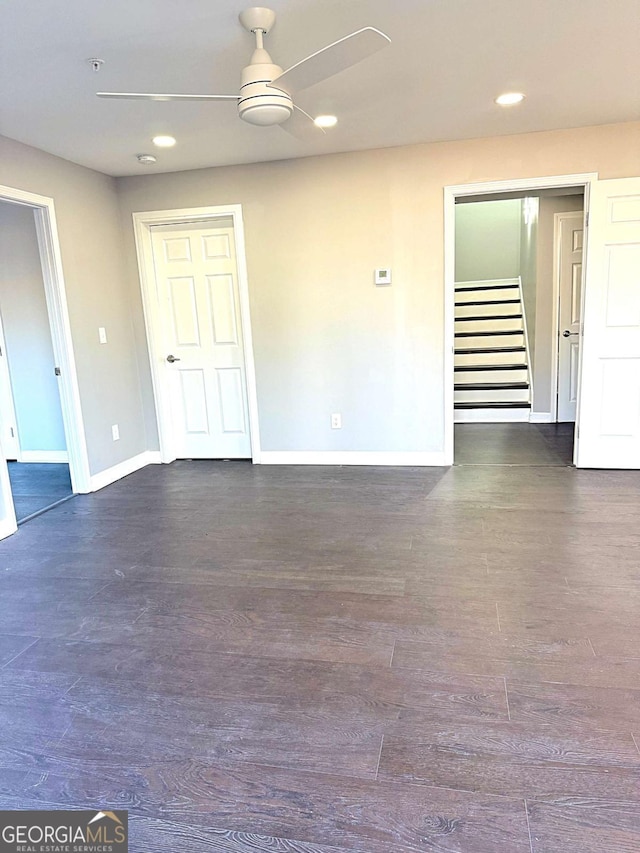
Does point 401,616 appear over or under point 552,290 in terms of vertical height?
under

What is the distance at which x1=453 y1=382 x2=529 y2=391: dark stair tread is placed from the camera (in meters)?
6.49

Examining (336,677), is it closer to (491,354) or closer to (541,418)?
(541,418)

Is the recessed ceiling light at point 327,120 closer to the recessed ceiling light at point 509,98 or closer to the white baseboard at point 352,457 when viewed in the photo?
the recessed ceiling light at point 509,98

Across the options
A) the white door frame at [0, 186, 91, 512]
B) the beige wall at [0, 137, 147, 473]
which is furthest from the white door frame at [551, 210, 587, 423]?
the white door frame at [0, 186, 91, 512]

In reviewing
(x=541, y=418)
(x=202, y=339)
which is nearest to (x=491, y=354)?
(x=541, y=418)

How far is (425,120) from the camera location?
11.8 feet

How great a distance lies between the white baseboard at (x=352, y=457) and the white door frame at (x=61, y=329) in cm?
151

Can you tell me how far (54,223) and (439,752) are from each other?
13.3 feet

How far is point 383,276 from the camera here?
439cm

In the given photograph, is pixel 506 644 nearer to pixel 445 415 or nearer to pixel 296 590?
pixel 296 590

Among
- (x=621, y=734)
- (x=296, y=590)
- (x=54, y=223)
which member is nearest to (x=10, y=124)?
(x=54, y=223)

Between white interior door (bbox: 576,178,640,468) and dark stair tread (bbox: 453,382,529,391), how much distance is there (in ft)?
7.39

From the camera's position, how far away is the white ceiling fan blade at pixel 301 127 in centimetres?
330

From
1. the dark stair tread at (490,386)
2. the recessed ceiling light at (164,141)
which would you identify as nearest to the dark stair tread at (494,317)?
the dark stair tread at (490,386)
